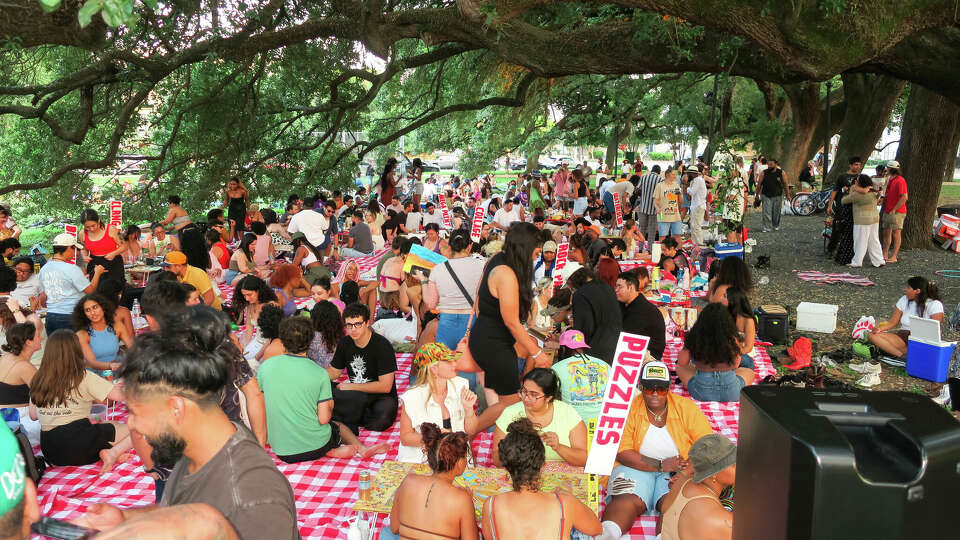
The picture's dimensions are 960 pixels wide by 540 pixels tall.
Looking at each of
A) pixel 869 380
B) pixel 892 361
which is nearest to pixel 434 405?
pixel 869 380

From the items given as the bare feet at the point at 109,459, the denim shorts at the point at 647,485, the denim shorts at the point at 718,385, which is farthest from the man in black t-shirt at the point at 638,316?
the bare feet at the point at 109,459

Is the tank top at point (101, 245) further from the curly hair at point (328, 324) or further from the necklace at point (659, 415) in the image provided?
the necklace at point (659, 415)

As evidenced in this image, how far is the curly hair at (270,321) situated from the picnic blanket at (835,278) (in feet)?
26.3

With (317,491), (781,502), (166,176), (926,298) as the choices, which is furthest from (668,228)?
(781,502)

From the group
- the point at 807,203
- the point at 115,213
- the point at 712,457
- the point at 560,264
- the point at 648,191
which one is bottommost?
the point at 712,457

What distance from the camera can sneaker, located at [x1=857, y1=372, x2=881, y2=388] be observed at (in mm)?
6129

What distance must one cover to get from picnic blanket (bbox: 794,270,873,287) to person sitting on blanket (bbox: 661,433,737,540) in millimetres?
7583

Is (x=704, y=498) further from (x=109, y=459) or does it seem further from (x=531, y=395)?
(x=109, y=459)

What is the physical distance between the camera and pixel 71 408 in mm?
4715

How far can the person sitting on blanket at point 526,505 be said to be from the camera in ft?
10.5

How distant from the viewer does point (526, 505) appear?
325 cm

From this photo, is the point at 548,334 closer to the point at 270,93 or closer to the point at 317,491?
the point at 317,491

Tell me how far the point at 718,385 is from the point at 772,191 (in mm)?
10674

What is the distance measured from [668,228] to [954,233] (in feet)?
15.5
